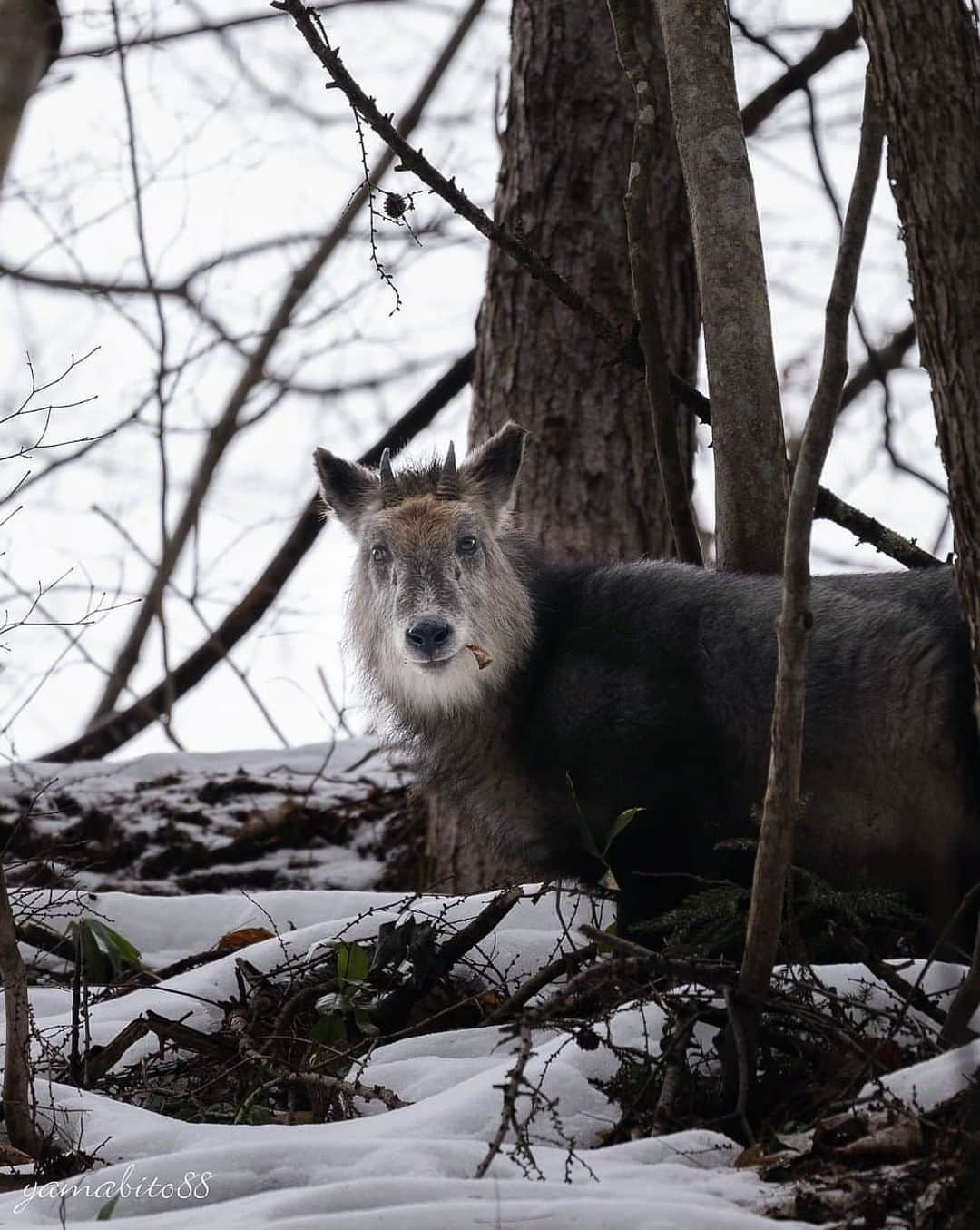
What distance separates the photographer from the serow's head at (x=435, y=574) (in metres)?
5.00

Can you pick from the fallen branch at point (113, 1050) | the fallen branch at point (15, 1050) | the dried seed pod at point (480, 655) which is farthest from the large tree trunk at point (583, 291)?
the fallen branch at point (15, 1050)

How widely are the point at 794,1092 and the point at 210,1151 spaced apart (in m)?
1.30

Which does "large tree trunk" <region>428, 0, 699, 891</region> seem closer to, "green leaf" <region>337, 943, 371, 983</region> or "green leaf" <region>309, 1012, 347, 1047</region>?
"green leaf" <region>337, 943, 371, 983</region>

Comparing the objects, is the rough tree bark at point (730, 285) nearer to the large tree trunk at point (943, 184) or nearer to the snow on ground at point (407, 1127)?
the snow on ground at point (407, 1127)

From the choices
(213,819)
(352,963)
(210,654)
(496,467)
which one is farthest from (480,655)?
(210,654)

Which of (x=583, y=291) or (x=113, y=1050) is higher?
(x=583, y=291)

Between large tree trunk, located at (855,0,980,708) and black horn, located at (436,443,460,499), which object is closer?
large tree trunk, located at (855,0,980,708)

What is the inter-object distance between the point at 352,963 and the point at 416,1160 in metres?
1.42

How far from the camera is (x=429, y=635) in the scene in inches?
192

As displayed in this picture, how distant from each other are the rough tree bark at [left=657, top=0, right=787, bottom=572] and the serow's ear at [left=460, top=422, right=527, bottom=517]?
0.86m

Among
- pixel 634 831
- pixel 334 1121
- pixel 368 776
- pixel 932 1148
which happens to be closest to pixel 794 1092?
pixel 932 1148

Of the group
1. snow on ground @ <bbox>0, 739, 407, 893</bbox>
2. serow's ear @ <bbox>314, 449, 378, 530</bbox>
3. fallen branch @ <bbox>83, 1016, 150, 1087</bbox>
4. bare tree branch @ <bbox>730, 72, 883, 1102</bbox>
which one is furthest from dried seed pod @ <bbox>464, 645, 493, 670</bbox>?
snow on ground @ <bbox>0, 739, 407, 893</bbox>

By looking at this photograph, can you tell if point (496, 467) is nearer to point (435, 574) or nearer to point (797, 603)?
point (435, 574)

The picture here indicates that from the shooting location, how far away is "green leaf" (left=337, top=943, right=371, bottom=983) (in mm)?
4250
